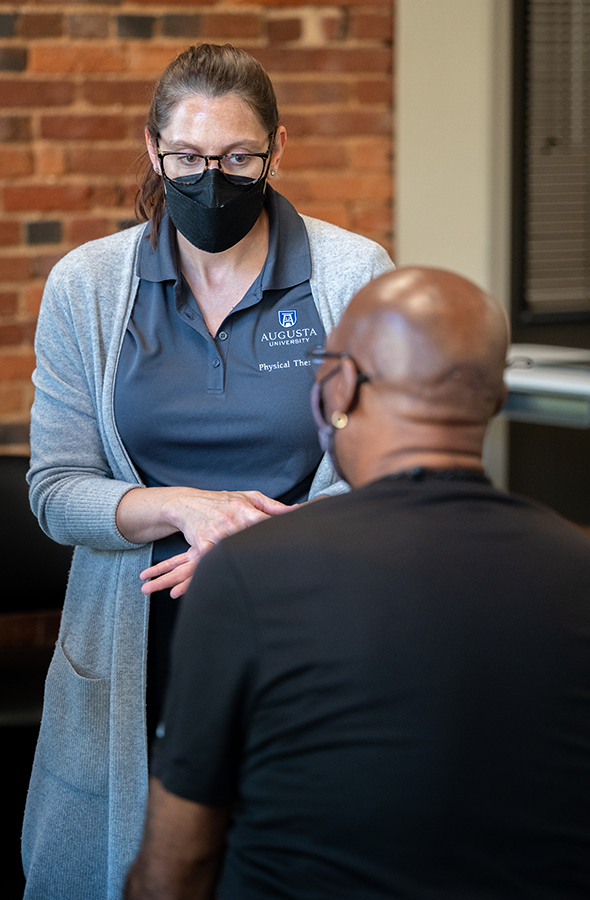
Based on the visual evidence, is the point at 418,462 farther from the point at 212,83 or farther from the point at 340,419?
the point at 212,83

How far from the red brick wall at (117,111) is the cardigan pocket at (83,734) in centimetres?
122

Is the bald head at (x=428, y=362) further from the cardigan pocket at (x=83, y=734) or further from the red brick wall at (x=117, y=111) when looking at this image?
the red brick wall at (x=117, y=111)

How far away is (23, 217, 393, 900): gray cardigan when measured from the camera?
139 cm

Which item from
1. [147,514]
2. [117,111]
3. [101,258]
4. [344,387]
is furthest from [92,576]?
[117,111]

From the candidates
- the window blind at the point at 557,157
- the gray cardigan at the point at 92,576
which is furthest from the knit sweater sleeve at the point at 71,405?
the window blind at the point at 557,157

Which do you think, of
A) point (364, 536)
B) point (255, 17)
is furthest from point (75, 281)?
point (255, 17)

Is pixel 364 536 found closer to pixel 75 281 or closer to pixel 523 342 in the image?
pixel 75 281

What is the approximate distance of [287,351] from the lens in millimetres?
1451

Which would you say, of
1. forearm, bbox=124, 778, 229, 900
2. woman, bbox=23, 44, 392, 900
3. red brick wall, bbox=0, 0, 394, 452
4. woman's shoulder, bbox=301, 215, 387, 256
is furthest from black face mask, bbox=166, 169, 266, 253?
red brick wall, bbox=0, 0, 394, 452

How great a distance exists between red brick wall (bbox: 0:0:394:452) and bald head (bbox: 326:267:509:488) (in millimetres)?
1654

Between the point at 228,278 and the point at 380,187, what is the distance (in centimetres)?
118

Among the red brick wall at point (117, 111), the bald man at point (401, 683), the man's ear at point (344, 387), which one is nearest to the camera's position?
the bald man at point (401, 683)

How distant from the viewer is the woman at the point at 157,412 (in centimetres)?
138

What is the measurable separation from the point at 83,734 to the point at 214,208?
82 cm
